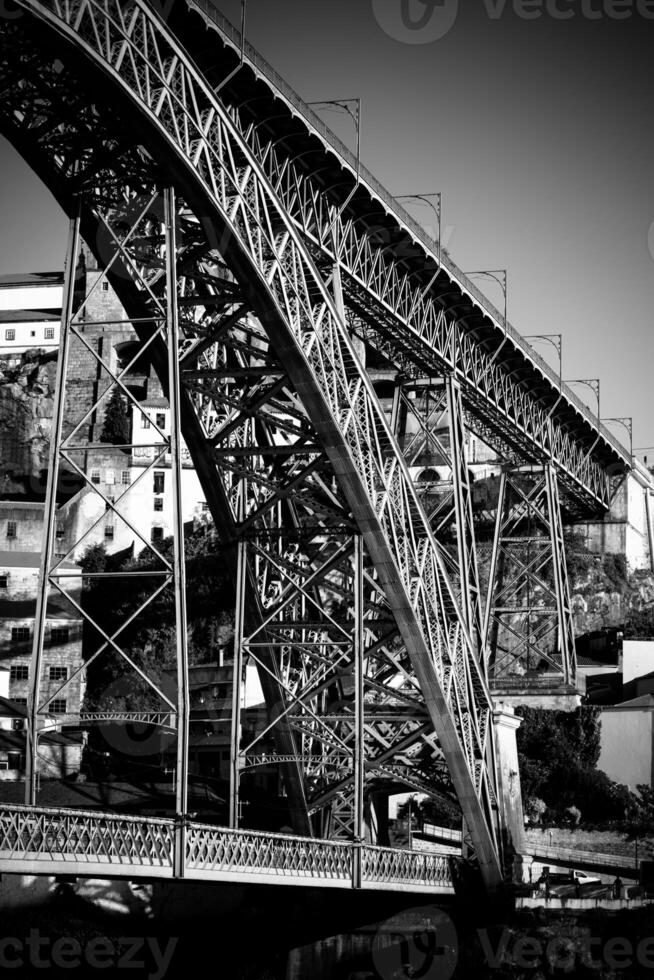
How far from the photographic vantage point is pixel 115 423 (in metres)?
89.6

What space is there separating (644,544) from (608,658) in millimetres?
9251

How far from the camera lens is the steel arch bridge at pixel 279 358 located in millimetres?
26625

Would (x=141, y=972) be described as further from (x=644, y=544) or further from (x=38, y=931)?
(x=644, y=544)

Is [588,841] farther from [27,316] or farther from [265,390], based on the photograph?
[27,316]

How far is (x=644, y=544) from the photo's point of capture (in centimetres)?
7844

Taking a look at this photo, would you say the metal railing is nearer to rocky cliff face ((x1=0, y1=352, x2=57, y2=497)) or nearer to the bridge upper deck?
the bridge upper deck

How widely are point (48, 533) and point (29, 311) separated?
80.9 meters

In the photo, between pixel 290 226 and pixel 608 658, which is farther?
pixel 608 658

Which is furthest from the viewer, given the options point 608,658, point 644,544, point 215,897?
point 644,544

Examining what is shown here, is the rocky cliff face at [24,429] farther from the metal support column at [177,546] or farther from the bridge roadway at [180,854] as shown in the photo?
the metal support column at [177,546]

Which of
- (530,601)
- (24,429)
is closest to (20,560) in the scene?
(24,429)

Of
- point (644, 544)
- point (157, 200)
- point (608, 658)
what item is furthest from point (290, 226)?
point (644, 544)

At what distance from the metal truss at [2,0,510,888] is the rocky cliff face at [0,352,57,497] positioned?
44.9m

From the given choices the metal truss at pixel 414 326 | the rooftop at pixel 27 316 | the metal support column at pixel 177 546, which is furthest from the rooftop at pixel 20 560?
the metal support column at pixel 177 546
